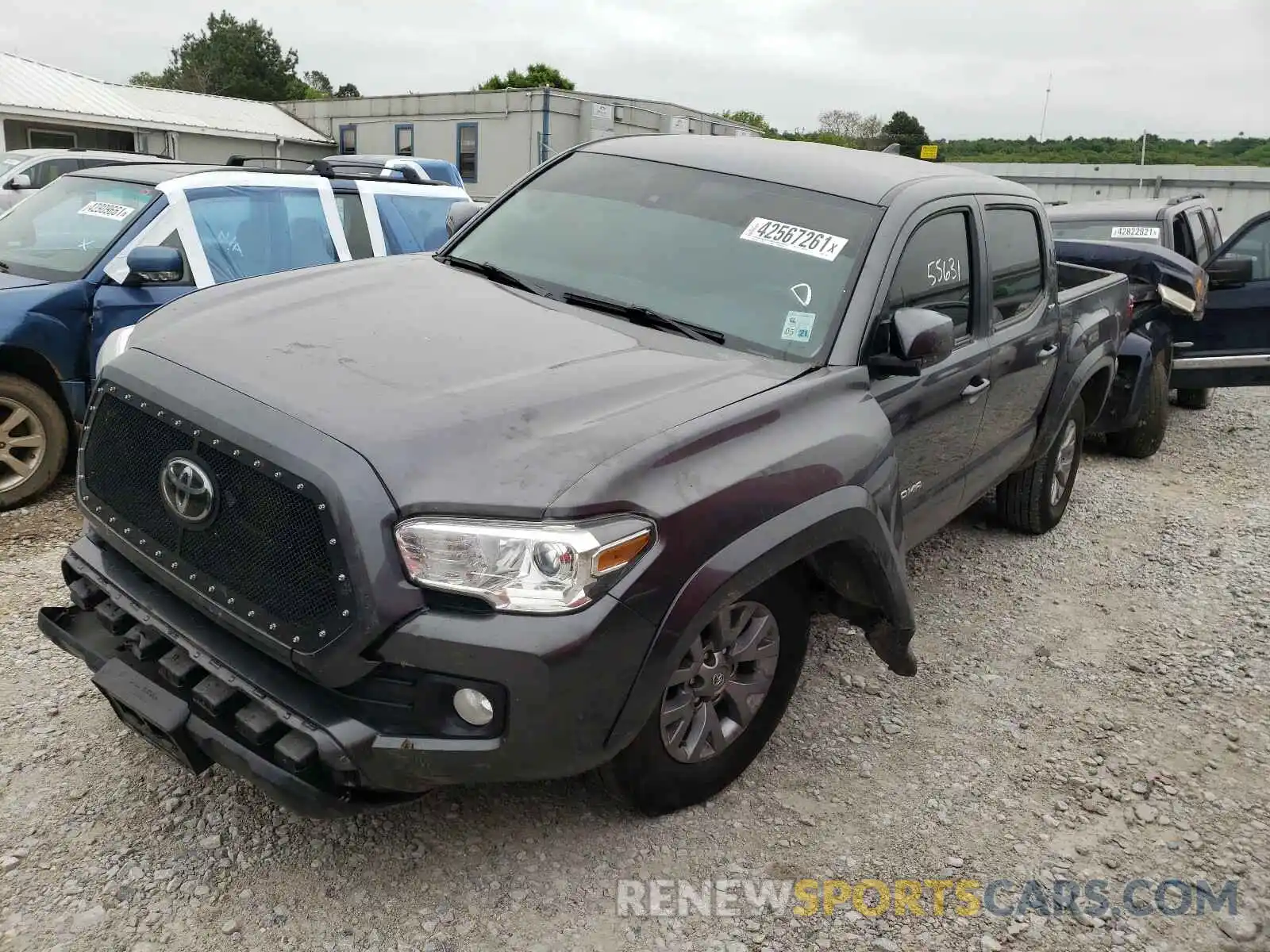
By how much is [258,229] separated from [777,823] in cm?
453

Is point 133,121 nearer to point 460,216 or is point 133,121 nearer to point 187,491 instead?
point 460,216

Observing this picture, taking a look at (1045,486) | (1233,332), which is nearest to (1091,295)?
(1045,486)

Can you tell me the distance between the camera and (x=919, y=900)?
2.80 m

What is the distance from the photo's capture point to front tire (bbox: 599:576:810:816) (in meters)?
2.75

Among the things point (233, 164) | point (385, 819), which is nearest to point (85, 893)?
point (385, 819)

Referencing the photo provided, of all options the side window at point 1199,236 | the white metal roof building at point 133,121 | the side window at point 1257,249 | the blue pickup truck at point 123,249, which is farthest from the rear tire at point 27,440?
the white metal roof building at point 133,121

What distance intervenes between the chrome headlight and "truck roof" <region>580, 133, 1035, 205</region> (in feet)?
6.50

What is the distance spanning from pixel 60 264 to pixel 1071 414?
5.52 meters

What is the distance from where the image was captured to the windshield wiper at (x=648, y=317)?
320 cm

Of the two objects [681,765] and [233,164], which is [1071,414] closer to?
[681,765]

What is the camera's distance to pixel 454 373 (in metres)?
2.66

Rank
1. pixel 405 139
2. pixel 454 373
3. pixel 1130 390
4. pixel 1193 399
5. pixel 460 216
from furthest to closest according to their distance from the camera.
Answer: pixel 405 139 < pixel 1193 399 < pixel 1130 390 < pixel 460 216 < pixel 454 373

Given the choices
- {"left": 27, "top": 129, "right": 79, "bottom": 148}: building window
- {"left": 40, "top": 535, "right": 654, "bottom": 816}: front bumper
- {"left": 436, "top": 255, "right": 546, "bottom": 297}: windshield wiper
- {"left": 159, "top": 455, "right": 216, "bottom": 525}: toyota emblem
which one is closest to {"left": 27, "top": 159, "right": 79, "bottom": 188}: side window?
{"left": 436, "top": 255, "right": 546, "bottom": 297}: windshield wiper

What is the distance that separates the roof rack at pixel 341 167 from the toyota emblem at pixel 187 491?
4052 millimetres
